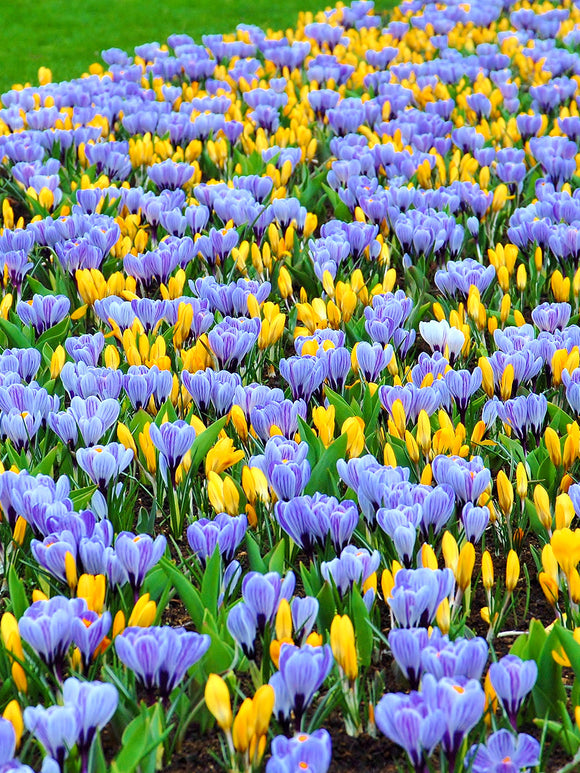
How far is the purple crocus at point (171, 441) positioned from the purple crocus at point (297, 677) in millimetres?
920

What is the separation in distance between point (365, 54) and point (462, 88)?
37.3 inches

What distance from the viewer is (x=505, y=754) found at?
5.94 feet

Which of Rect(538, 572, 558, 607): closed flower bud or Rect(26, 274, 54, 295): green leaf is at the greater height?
Rect(26, 274, 54, 295): green leaf

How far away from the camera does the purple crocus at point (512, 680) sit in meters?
1.87

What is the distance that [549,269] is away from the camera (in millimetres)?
4422

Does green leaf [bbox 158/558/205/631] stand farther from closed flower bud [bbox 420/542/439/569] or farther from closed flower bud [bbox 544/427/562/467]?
closed flower bud [bbox 544/427/562/467]

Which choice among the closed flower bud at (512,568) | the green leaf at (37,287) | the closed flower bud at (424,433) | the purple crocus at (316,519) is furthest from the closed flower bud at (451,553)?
the green leaf at (37,287)

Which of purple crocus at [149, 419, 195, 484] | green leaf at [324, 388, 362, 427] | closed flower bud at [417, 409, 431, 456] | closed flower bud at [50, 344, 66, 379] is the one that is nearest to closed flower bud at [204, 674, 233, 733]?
purple crocus at [149, 419, 195, 484]

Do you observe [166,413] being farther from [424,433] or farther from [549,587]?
[549,587]

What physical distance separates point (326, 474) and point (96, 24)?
9144mm

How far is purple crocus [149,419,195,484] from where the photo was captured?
266 cm

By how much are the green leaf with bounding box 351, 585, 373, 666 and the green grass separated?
279 inches

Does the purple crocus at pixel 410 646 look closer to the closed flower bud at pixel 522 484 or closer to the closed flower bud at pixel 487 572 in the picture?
the closed flower bud at pixel 487 572

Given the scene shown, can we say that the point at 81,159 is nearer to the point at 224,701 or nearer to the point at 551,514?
the point at 551,514
